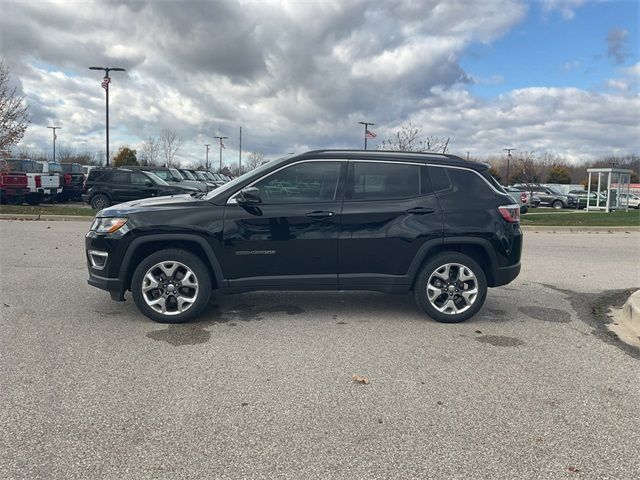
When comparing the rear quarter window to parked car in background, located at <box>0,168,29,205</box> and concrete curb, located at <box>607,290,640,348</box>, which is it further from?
parked car in background, located at <box>0,168,29,205</box>

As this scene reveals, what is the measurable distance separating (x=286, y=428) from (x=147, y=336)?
2.19m

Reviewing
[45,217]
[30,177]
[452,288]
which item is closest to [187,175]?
[30,177]

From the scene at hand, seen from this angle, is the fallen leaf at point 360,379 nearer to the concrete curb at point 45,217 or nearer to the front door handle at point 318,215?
the front door handle at point 318,215

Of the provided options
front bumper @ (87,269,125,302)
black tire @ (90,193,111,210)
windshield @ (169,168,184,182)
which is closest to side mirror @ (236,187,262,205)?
front bumper @ (87,269,125,302)

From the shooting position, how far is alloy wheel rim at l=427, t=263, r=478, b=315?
5387 millimetres

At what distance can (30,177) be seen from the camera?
20.3 meters

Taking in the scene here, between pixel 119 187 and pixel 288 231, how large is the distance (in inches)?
628

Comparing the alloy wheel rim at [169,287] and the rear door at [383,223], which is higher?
the rear door at [383,223]

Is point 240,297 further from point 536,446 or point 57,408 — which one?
point 536,446

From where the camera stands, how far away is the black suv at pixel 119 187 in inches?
757

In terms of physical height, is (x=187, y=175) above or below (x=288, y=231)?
above

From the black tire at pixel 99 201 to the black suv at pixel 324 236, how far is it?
50.1ft

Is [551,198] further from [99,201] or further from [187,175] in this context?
[99,201]

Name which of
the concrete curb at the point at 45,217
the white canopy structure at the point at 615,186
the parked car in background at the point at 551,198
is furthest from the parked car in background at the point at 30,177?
the parked car in background at the point at 551,198
